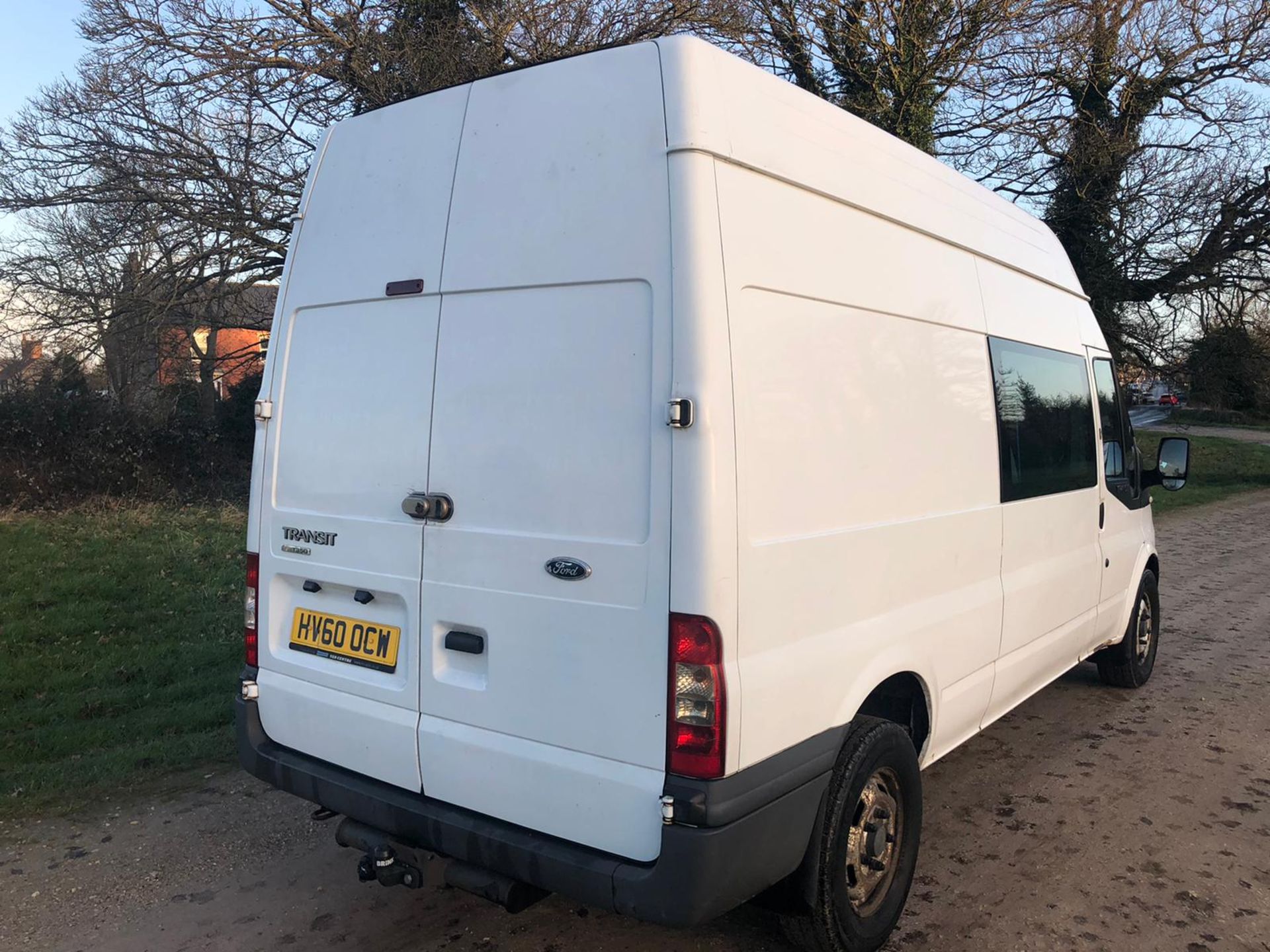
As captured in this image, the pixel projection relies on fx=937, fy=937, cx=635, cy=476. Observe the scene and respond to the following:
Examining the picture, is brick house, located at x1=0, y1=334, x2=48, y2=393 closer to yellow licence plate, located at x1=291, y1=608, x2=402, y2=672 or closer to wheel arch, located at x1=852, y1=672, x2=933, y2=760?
yellow licence plate, located at x1=291, y1=608, x2=402, y2=672

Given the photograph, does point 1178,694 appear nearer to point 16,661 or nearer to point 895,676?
point 895,676

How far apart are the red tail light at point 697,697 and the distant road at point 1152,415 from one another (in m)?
36.7

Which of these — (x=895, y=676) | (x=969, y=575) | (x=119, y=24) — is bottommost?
(x=895, y=676)

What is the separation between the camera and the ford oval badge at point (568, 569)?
2.57 metres

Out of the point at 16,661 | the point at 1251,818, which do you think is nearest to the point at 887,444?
the point at 1251,818

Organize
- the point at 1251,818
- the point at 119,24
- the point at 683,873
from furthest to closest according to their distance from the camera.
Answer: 1. the point at 119,24
2. the point at 1251,818
3. the point at 683,873

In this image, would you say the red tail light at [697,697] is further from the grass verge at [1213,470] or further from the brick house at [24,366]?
the grass verge at [1213,470]

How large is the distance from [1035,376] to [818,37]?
467 inches

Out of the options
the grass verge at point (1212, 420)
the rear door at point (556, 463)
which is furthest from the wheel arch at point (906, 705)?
the grass verge at point (1212, 420)

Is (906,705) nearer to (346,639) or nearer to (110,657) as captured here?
(346,639)

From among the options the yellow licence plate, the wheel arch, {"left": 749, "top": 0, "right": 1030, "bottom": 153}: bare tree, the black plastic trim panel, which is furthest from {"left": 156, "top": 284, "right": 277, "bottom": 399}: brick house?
the black plastic trim panel

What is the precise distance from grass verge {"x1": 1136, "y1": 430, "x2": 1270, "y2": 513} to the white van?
15306mm

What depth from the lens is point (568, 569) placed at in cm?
259

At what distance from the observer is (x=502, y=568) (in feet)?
8.92
